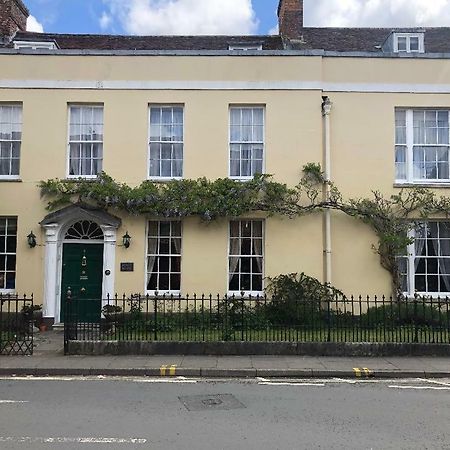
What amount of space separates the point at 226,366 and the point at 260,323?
11.8 ft

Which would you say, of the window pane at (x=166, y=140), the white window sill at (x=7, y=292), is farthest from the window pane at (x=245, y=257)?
the white window sill at (x=7, y=292)

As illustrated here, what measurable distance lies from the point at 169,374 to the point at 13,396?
9.58ft

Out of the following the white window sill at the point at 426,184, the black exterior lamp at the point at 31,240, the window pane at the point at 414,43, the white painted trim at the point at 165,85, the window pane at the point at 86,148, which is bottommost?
the black exterior lamp at the point at 31,240

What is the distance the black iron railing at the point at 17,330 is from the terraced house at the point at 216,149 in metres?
1.35

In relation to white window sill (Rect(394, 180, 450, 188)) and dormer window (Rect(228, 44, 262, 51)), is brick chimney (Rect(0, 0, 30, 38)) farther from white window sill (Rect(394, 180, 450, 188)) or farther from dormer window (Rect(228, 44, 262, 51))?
white window sill (Rect(394, 180, 450, 188))

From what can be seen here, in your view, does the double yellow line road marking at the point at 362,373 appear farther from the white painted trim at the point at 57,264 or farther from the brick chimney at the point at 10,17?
the brick chimney at the point at 10,17

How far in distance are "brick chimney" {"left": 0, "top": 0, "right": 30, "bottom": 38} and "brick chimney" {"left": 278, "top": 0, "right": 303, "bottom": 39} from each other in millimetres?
11145

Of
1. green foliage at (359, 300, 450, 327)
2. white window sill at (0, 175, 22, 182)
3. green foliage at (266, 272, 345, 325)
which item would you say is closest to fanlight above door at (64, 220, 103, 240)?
white window sill at (0, 175, 22, 182)

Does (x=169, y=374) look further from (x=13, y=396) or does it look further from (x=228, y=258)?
(x=228, y=258)

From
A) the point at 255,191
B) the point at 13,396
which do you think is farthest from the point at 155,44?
the point at 13,396

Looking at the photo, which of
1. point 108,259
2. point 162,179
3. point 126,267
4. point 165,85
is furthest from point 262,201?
point 108,259

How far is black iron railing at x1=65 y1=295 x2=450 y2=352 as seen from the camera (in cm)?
1229

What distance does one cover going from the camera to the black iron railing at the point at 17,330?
11836 millimetres

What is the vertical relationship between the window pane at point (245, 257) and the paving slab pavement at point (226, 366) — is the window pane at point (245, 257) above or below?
above
